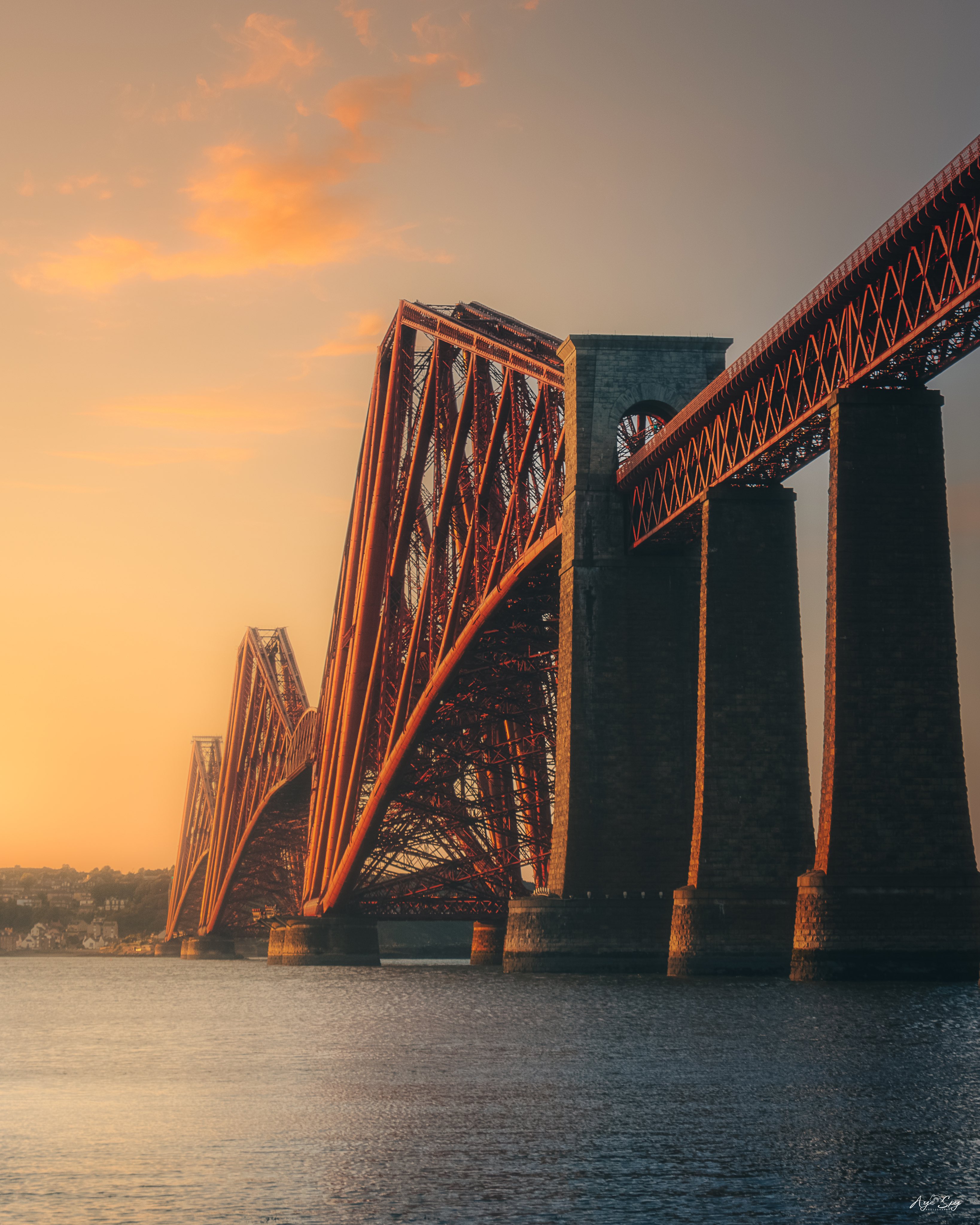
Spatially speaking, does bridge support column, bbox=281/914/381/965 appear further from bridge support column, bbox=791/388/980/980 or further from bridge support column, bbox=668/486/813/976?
bridge support column, bbox=791/388/980/980

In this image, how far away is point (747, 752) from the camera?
42844 millimetres

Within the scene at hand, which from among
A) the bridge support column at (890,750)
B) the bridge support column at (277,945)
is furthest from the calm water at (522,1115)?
the bridge support column at (277,945)

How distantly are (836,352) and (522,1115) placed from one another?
25225mm

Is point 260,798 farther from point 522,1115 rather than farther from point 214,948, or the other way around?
point 522,1115

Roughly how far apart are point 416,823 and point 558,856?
27.8 metres

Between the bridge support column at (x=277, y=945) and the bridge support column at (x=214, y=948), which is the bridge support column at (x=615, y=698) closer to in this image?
the bridge support column at (x=277, y=945)

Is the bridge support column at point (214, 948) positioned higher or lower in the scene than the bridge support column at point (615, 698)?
lower

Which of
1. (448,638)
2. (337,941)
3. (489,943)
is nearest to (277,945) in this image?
(337,941)

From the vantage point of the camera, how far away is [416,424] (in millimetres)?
75562

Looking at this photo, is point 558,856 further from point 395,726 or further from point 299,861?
point 299,861

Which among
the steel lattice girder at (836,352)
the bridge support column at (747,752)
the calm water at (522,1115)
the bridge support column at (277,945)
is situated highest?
the steel lattice girder at (836,352)

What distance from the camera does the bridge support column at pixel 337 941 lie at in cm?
7919

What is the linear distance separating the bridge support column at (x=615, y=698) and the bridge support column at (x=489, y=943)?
85.8 ft

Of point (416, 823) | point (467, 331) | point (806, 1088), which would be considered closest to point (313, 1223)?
point (806, 1088)
